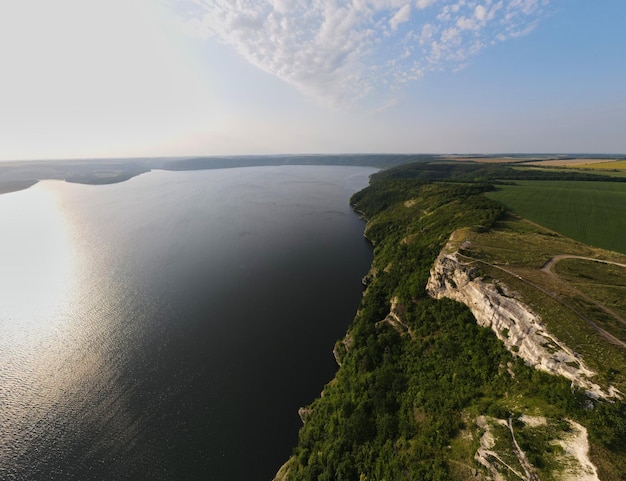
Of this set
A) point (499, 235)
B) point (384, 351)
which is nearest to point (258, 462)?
point (384, 351)

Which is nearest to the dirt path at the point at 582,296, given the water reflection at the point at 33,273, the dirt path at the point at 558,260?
the dirt path at the point at 558,260

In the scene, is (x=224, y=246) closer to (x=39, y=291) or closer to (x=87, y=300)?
(x=87, y=300)

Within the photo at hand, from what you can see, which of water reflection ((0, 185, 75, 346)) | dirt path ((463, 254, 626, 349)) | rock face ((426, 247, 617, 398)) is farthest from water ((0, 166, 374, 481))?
dirt path ((463, 254, 626, 349))

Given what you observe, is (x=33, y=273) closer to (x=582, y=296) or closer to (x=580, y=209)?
(x=582, y=296)

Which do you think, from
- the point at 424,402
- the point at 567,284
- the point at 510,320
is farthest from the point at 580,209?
the point at 424,402

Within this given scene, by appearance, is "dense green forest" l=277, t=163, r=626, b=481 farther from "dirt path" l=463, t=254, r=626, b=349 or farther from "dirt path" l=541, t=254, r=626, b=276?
"dirt path" l=541, t=254, r=626, b=276

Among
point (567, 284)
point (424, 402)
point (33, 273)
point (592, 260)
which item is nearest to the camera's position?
point (424, 402)

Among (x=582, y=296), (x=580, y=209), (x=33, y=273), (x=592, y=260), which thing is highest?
(x=580, y=209)
